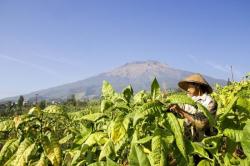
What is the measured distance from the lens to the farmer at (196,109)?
268cm

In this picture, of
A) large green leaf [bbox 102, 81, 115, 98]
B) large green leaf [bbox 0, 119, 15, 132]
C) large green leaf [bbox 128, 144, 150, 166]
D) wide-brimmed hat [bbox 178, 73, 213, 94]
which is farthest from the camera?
wide-brimmed hat [bbox 178, 73, 213, 94]

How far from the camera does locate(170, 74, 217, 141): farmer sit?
2.68 meters

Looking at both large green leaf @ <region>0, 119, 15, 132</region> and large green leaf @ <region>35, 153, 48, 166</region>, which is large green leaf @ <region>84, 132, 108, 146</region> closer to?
large green leaf @ <region>35, 153, 48, 166</region>

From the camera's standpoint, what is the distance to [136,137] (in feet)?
7.87

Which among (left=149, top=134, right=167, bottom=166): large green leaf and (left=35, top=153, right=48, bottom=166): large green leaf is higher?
(left=149, top=134, right=167, bottom=166): large green leaf

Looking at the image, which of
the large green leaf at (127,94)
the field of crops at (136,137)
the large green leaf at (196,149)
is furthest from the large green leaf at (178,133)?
the large green leaf at (127,94)

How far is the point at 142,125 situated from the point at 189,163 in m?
0.33

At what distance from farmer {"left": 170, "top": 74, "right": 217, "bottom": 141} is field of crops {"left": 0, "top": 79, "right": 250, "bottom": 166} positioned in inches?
5.1

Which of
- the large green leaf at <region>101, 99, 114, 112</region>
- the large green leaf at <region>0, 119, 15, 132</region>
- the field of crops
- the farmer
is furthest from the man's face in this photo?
the large green leaf at <region>0, 119, 15, 132</region>

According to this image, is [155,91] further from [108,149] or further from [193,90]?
[193,90]

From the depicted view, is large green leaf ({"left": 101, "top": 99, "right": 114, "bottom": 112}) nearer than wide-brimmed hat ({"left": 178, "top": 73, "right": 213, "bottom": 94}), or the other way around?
large green leaf ({"left": 101, "top": 99, "right": 114, "bottom": 112})

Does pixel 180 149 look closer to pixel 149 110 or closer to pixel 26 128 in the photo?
pixel 149 110

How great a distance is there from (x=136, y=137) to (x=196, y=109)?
1.58 feet

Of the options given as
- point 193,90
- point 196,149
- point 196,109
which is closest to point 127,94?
point 196,109
